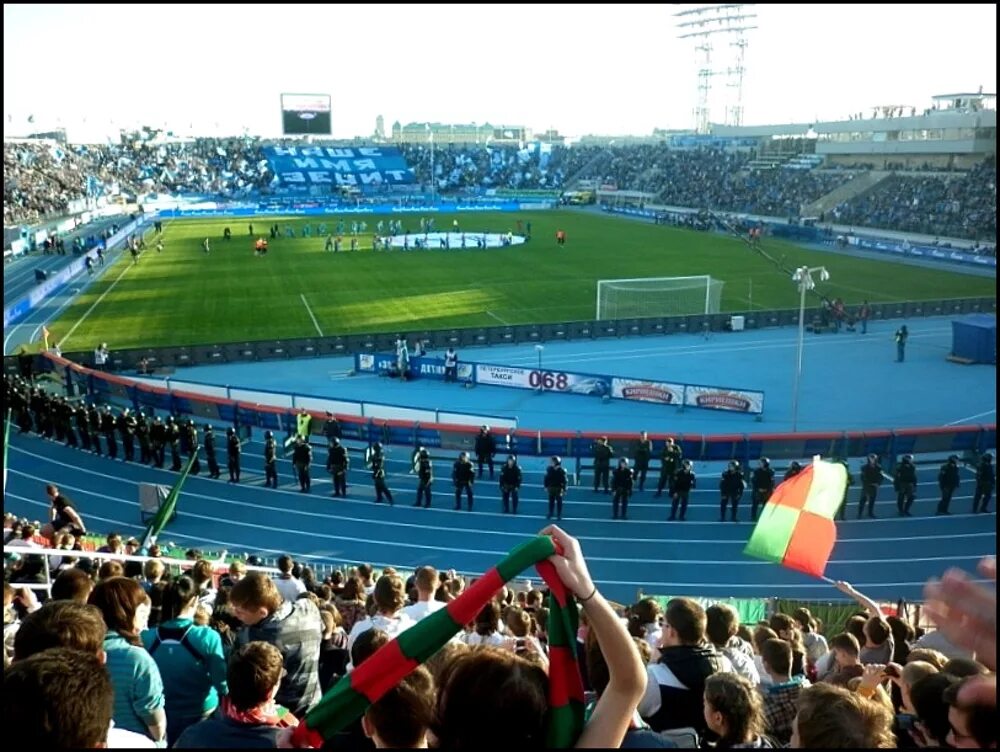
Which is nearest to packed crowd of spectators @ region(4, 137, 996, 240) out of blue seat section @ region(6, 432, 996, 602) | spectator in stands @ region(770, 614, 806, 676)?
blue seat section @ region(6, 432, 996, 602)

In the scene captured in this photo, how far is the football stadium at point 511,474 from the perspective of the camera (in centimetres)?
314

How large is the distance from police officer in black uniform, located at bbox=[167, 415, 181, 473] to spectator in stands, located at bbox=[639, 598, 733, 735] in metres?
17.5

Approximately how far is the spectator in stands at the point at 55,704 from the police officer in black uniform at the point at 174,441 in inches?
727

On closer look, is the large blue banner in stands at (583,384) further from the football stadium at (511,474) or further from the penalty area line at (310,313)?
the penalty area line at (310,313)

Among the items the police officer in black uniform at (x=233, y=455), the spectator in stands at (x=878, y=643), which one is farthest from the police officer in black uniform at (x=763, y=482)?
the police officer in black uniform at (x=233, y=455)

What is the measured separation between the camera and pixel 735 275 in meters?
47.2

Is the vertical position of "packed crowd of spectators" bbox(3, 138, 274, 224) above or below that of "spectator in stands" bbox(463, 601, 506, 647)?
above

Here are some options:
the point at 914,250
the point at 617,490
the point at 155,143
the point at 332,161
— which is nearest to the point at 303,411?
the point at 617,490

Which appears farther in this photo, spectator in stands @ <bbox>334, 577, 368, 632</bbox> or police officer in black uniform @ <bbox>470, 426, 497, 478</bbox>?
police officer in black uniform @ <bbox>470, 426, 497, 478</bbox>

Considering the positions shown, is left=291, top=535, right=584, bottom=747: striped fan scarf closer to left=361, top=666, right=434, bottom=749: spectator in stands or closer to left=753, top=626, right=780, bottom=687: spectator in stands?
left=361, top=666, right=434, bottom=749: spectator in stands

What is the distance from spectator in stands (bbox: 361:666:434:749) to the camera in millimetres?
2895

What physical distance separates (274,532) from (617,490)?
22.4 feet

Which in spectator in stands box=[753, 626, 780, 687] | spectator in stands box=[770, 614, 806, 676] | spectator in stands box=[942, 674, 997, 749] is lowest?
spectator in stands box=[770, 614, 806, 676]

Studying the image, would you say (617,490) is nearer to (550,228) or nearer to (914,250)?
(914,250)
